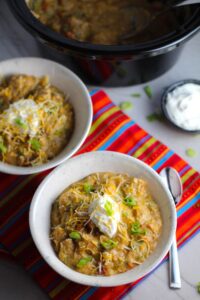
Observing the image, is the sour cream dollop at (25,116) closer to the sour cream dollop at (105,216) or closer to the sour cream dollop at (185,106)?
the sour cream dollop at (105,216)

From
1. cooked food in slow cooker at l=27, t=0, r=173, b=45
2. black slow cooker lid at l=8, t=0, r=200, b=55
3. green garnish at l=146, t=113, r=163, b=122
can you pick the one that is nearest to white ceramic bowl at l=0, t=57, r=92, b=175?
black slow cooker lid at l=8, t=0, r=200, b=55

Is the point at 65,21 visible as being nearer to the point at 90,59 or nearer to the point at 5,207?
the point at 90,59

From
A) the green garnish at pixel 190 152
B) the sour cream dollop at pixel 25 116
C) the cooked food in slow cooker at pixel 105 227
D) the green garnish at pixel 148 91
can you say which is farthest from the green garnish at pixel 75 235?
the green garnish at pixel 148 91

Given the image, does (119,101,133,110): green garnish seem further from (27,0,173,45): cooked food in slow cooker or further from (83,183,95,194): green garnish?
(83,183,95,194): green garnish

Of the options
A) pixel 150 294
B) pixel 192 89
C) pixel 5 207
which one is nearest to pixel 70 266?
pixel 150 294

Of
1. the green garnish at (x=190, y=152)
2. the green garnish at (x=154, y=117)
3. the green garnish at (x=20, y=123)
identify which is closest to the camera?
the green garnish at (x=20, y=123)

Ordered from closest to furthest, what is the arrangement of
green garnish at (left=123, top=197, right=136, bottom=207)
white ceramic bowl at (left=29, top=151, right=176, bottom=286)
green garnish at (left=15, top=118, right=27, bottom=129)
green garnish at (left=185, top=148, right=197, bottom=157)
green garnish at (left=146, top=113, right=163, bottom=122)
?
white ceramic bowl at (left=29, top=151, right=176, bottom=286) → green garnish at (left=123, top=197, right=136, bottom=207) → green garnish at (left=15, top=118, right=27, bottom=129) → green garnish at (left=185, top=148, right=197, bottom=157) → green garnish at (left=146, top=113, right=163, bottom=122)
